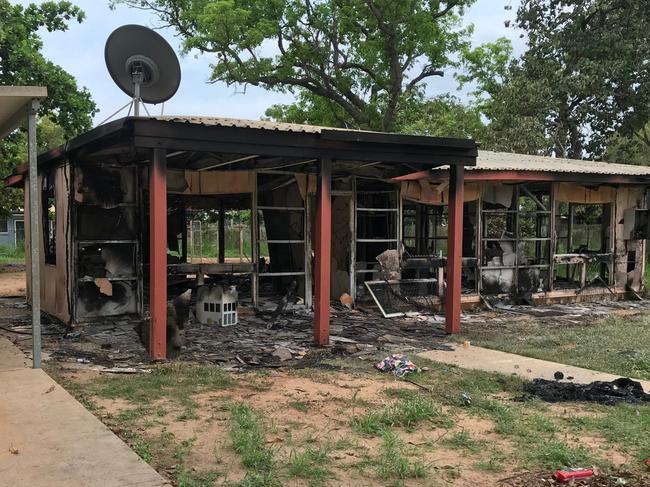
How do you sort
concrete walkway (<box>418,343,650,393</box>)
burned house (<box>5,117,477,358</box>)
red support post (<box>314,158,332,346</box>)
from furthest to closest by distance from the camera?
red support post (<box>314,158,332,346</box>)
burned house (<box>5,117,477,358</box>)
concrete walkway (<box>418,343,650,393</box>)

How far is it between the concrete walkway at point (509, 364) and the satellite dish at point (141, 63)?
5.28 m

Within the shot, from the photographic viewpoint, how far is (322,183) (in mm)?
7848

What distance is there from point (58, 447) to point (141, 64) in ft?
19.8

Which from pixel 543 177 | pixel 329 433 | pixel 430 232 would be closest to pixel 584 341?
pixel 543 177

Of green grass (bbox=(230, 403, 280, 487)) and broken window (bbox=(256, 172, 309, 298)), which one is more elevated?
broken window (bbox=(256, 172, 309, 298))

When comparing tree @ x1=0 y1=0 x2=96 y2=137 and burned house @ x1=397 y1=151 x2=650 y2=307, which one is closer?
burned house @ x1=397 y1=151 x2=650 y2=307

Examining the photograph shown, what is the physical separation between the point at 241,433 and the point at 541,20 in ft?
75.7

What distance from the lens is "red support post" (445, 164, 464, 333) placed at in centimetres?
893

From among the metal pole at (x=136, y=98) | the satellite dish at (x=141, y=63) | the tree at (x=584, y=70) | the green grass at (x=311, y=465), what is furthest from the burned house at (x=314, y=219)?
the tree at (x=584, y=70)

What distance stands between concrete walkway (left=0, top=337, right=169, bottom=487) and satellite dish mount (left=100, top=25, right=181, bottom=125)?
4.43m

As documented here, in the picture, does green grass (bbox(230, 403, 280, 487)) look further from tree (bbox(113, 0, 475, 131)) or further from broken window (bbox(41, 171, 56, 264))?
tree (bbox(113, 0, 475, 131))

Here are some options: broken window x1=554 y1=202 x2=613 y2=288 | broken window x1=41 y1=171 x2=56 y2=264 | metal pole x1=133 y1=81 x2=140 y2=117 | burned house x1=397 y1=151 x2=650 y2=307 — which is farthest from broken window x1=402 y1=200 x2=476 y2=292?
broken window x1=41 y1=171 x2=56 y2=264

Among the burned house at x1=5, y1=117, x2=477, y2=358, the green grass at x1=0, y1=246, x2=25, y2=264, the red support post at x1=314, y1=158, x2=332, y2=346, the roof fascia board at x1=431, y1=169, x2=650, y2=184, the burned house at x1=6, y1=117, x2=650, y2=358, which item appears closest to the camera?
the burned house at x1=5, y1=117, x2=477, y2=358

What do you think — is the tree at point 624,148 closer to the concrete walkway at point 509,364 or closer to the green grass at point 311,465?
the concrete walkway at point 509,364
